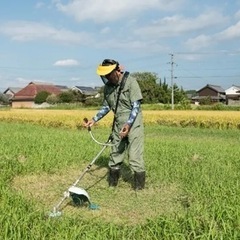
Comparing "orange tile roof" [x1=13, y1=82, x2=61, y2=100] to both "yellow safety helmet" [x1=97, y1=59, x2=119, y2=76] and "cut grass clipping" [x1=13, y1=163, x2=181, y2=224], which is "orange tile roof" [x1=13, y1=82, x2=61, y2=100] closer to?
"cut grass clipping" [x1=13, y1=163, x2=181, y2=224]

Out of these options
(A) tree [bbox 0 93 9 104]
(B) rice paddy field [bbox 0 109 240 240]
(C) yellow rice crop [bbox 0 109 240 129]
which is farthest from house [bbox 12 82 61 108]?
(B) rice paddy field [bbox 0 109 240 240]

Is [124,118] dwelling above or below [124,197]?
above

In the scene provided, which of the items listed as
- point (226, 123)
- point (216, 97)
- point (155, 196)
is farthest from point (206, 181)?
point (216, 97)

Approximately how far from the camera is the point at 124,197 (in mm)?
5129

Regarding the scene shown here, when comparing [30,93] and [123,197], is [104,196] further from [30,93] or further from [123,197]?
[30,93]

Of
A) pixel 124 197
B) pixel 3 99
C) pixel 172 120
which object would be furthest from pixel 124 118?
pixel 3 99

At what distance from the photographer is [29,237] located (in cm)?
337

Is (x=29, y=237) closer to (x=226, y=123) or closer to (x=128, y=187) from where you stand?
(x=128, y=187)

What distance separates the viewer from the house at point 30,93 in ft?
212

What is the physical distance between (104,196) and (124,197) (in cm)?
28

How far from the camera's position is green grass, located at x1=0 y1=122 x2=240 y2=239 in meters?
3.38

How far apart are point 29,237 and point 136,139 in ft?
8.07

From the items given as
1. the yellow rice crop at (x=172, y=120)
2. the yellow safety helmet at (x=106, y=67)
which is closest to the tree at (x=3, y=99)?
the yellow rice crop at (x=172, y=120)

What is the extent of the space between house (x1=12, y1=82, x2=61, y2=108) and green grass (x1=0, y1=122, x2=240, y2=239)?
186 feet
